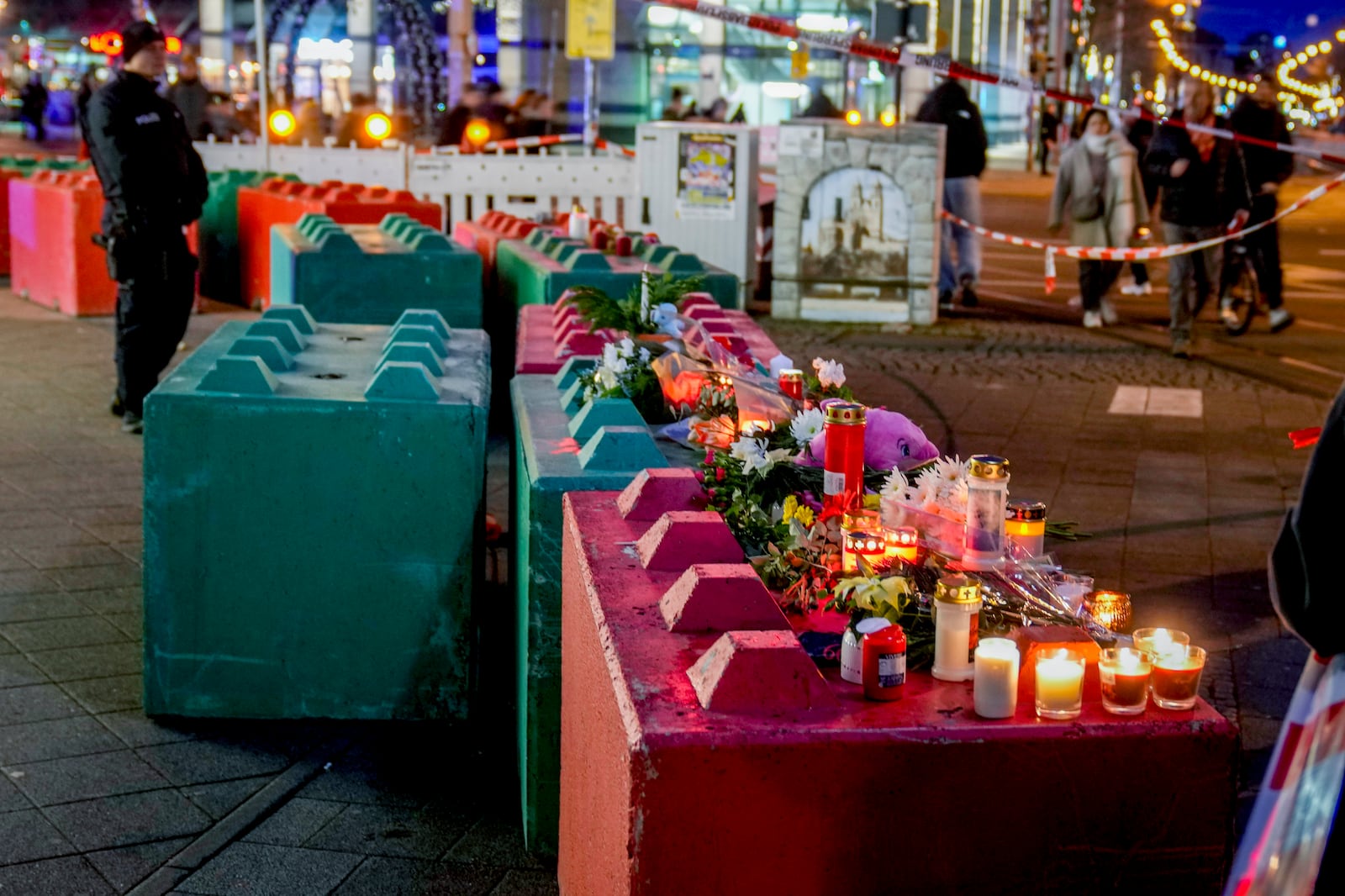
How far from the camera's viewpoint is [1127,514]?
7.18 meters

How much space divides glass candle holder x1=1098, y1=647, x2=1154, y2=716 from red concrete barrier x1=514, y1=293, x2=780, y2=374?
9.48ft

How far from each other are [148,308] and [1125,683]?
690 cm

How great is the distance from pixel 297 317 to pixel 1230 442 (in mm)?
5441

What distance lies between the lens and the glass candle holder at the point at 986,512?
121 inches

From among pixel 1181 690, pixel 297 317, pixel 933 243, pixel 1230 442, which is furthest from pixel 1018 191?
pixel 1181 690

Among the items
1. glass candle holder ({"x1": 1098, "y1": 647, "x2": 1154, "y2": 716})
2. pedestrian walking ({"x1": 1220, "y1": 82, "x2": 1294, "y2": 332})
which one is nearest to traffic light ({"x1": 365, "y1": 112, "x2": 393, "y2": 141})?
pedestrian walking ({"x1": 1220, "y1": 82, "x2": 1294, "y2": 332})

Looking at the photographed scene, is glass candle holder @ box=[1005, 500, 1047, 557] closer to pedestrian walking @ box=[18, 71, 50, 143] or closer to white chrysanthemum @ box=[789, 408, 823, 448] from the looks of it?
white chrysanthemum @ box=[789, 408, 823, 448]

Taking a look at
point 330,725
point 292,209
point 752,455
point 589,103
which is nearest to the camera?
point 752,455

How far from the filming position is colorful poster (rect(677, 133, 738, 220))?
1389 centimetres

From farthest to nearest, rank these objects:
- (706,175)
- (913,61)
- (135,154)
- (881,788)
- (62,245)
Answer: (706,175) < (62,245) < (913,61) < (135,154) < (881,788)

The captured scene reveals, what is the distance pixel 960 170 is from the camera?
1413cm

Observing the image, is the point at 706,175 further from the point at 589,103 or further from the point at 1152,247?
the point at 589,103

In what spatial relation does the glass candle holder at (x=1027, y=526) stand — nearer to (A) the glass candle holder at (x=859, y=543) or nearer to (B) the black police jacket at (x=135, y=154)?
(A) the glass candle holder at (x=859, y=543)

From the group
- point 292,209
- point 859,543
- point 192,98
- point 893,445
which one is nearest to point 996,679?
point 859,543
